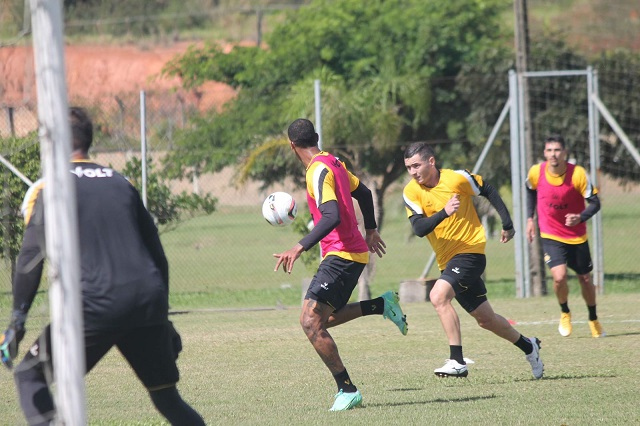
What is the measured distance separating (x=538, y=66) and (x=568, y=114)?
155cm

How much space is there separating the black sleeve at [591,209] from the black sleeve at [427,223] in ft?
9.92

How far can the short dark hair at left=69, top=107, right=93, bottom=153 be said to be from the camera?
5.32 m

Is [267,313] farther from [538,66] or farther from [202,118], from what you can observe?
[538,66]

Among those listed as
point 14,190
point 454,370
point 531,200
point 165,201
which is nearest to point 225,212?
point 165,201

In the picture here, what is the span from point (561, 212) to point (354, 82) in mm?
10520

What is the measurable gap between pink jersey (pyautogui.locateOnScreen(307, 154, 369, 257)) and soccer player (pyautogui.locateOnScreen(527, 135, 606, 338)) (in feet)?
12.5

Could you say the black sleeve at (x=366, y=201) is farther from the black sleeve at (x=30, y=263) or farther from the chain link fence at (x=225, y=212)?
the black sleeve at (x=30, y=263)

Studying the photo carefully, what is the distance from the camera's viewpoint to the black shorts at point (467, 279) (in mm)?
8695

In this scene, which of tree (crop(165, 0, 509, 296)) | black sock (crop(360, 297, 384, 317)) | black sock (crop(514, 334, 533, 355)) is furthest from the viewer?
tree (crop(165, 0, 509, 296))

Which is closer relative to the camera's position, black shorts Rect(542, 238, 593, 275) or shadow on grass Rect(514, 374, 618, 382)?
shadow on grass Rect(514, 374, 618, 382)

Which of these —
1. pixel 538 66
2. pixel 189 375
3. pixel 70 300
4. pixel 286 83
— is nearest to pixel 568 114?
pixel 538 66

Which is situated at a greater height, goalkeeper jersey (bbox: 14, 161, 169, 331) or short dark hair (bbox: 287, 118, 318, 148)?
short dark hair (bbox: 287, 118, 318, 148)

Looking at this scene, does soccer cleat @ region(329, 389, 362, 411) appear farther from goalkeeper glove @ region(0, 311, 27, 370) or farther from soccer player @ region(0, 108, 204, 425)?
goalkeeper glove @ region(0, 311, 27, 370)

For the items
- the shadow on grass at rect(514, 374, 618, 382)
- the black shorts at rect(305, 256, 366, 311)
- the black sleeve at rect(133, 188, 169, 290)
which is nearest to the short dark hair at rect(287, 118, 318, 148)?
the black shorts at rect(305, 256, 366, 311)
